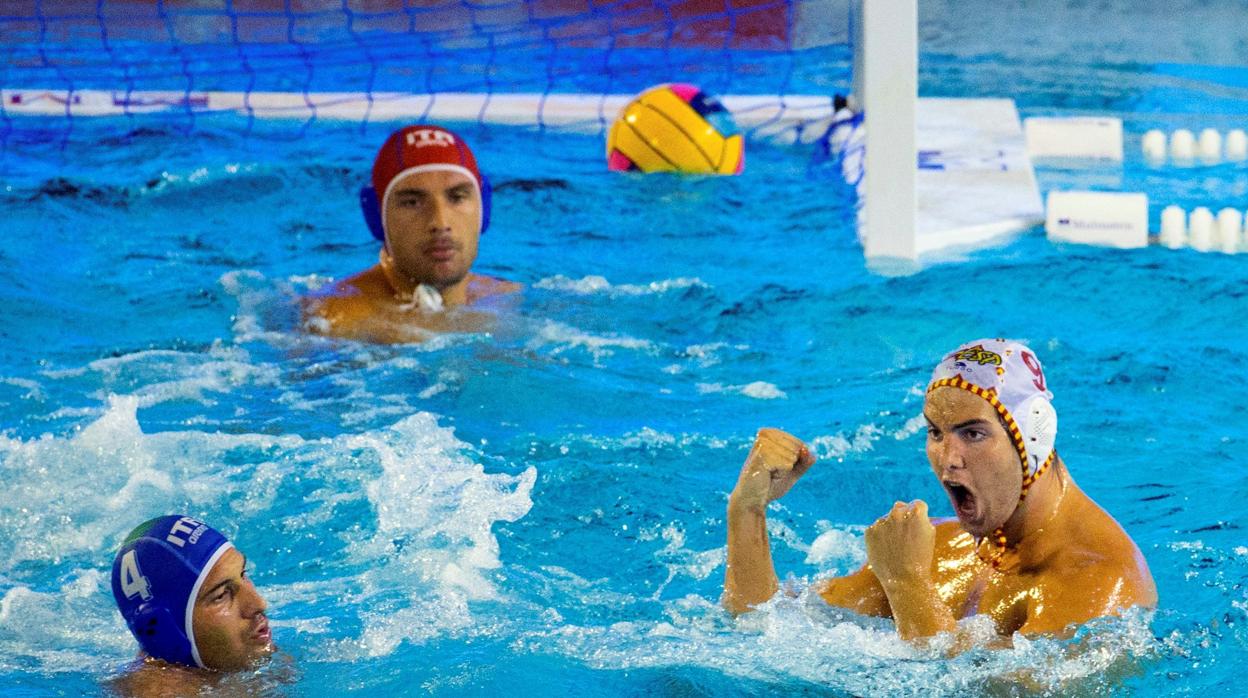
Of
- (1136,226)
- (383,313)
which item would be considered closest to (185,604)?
(383,313)

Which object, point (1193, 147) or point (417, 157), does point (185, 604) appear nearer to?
point (417, 157)

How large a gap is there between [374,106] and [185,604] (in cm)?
646

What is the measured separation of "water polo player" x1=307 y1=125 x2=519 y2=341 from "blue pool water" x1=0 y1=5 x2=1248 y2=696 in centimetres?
16

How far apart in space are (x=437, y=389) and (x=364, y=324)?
686 millimetres

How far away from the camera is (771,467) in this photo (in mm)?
3203

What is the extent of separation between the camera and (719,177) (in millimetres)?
→ 8016

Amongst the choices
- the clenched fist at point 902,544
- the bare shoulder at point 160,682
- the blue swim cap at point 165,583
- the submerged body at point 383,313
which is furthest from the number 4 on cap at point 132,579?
the submerged body at point 383,313

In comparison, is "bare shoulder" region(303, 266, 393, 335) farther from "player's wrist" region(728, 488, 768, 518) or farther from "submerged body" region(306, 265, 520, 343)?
"player's wrist" region(728, 488, 768, 518)

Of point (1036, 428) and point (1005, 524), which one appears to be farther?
point (1005, 524)

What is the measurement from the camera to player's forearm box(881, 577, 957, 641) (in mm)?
2953

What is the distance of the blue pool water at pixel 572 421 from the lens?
3.46 meters

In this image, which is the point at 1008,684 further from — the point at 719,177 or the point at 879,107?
the point at 719,177

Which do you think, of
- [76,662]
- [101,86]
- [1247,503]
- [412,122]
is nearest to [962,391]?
[1247,503]

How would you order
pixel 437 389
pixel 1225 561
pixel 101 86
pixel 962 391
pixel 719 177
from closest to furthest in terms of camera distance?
pixel 962 391 < pixel 1225 561 < pixel 437 389 < pixel 719 177 < pixel 101 86
